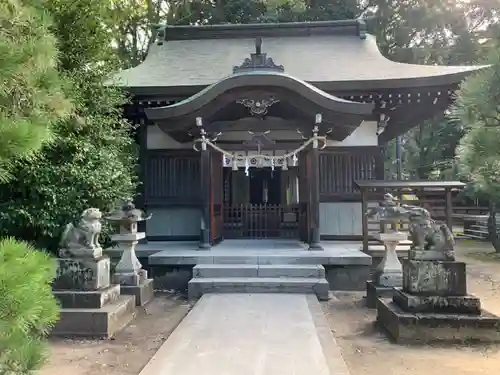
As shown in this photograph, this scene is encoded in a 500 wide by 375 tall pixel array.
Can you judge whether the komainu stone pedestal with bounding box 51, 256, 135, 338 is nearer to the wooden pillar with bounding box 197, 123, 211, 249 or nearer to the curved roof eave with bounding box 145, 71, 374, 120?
the wooden pillar with bounding box 197, 123, 211, 249

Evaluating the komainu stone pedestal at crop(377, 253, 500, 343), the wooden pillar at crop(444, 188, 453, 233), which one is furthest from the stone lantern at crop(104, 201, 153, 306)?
the wooden pillar at crop(444, 188, 453, 233)

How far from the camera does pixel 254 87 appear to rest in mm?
8320

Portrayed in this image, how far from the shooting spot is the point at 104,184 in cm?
709

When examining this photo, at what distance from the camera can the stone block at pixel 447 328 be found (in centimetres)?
466

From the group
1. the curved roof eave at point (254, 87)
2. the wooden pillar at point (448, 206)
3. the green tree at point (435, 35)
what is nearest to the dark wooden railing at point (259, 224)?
the curved roof eave at point (254, 87)

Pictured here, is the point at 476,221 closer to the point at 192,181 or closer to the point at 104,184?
the point at 192,181

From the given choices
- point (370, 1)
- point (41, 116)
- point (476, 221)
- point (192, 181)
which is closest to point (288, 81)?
point (192, 181)

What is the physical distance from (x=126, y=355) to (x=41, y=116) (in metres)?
2.96

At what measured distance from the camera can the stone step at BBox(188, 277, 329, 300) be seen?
279 inches

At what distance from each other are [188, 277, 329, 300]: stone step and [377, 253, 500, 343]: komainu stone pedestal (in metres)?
2.03

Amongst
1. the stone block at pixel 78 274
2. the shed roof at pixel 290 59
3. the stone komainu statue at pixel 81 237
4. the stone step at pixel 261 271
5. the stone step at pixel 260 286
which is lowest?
the stone step at pixel 260 286

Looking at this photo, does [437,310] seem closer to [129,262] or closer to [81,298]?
[81,298]

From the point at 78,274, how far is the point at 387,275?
4.25 metres

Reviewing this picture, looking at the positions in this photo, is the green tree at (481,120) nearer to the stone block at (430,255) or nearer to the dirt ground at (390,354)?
the stone block at (430,255)
